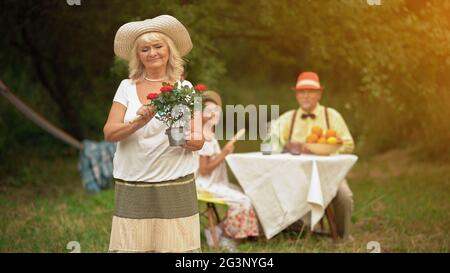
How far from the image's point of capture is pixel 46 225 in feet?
18.9

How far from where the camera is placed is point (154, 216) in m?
2.96

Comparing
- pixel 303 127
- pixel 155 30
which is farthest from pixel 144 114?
pixel 303 127

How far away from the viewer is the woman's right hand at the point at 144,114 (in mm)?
2800

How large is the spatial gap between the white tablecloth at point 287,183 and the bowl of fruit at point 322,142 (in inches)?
3.0

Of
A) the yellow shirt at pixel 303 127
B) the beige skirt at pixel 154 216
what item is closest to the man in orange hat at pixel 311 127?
the yellow shirt at pixel 303 127

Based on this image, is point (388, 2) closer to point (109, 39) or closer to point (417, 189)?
point (417, 189)

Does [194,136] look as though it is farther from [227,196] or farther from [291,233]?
[291,233]

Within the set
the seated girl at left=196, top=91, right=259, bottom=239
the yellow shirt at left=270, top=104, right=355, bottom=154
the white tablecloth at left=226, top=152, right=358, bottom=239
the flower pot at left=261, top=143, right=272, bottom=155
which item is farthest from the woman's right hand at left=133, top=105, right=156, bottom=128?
the yellow shirt at left=270, top=104, right=355, bottom=154

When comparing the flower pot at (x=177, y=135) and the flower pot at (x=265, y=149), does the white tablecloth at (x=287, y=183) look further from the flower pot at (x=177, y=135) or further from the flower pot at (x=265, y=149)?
the flower pot at (x=177, y=135)

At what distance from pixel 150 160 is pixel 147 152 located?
4 cm

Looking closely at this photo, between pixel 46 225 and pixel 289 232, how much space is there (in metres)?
1.98

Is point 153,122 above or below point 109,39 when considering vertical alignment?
below

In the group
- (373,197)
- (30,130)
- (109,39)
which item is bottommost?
(373,197)
